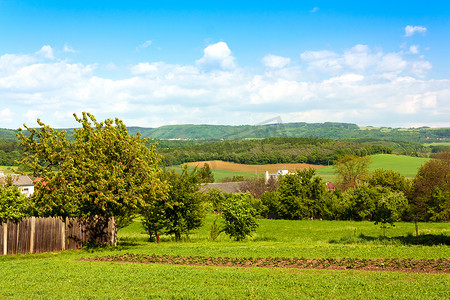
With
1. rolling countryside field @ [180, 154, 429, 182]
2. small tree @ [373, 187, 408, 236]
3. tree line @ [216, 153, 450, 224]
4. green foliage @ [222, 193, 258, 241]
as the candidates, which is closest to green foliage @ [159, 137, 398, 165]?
rolling countryside field @ [180, 154, 429, 182]

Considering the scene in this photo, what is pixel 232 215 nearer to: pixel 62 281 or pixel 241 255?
pixel 241 255

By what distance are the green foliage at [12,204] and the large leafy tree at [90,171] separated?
79 cm

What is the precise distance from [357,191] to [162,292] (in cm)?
6016

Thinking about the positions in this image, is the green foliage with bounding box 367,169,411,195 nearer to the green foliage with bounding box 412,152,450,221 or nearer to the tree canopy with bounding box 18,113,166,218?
the green foliage with bounding box 412,152,450,221

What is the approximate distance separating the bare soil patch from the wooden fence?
412 cm

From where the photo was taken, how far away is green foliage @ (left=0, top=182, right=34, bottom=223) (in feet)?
76.2

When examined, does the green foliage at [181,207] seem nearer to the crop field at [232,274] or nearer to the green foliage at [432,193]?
the crop field at [232,274]

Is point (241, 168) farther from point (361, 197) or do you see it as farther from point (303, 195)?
point (361, 197)

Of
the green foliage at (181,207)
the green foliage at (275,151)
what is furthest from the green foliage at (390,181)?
the green foliage at (275,151)

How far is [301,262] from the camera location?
64.6 ft

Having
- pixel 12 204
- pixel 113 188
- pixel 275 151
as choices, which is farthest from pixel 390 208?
pixel 275 151

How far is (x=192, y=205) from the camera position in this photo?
30984 mm

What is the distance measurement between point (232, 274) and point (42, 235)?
1372 centimetres

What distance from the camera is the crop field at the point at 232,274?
13.4m
